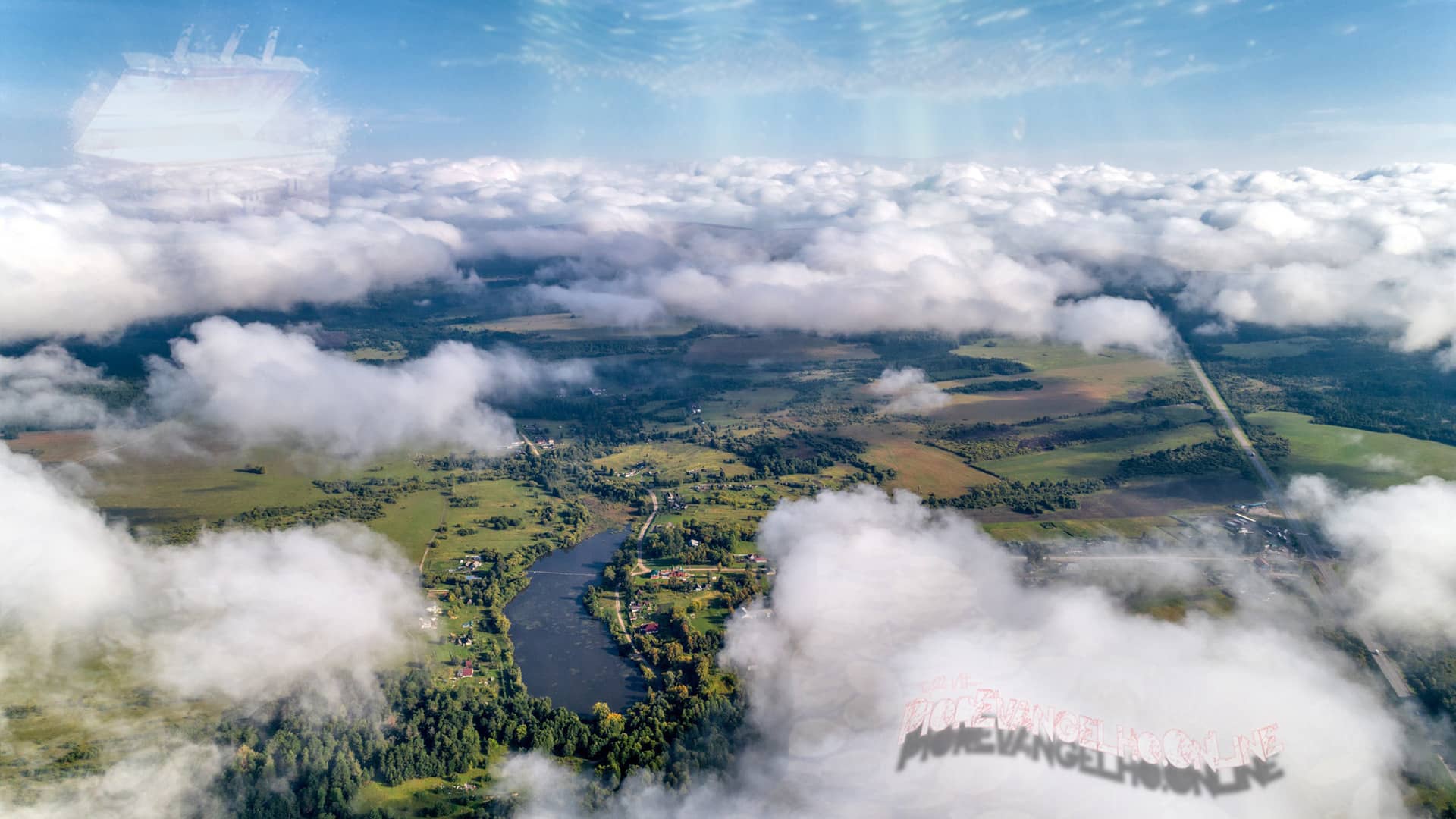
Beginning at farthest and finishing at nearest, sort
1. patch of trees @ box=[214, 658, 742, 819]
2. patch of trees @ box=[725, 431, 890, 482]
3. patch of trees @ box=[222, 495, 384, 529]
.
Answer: patch of trees @ box=[725, 431, 890, 482], patch of trees @ box=[222, 495, 384, 529], patch of trees @ box=[214, 658, 742, 819]

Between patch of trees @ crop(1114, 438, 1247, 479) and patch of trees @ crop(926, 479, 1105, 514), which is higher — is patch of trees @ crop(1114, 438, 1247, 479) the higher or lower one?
the higher one

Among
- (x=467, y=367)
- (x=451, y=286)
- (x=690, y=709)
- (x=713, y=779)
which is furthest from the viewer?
(x=451, y=286)

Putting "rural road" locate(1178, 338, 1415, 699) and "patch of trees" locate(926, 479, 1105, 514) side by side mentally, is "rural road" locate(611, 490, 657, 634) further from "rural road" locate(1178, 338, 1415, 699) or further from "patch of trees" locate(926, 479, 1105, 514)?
"rural road" locate(1178, 338, 1415, 699)

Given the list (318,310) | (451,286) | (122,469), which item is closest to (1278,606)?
(122,469)

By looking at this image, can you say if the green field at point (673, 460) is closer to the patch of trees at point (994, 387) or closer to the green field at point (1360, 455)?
the patch of trees at point (994, 387)

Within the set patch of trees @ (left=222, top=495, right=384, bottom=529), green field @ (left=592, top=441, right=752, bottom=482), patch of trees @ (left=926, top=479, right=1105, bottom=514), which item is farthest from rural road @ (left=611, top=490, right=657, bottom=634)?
patch of trees @ (left=926, top=479, right=1105, bottom=514)

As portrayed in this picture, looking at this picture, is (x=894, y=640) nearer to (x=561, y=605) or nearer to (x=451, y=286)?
(x=561, y=605)

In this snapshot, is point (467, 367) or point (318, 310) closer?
point (467, 367)
